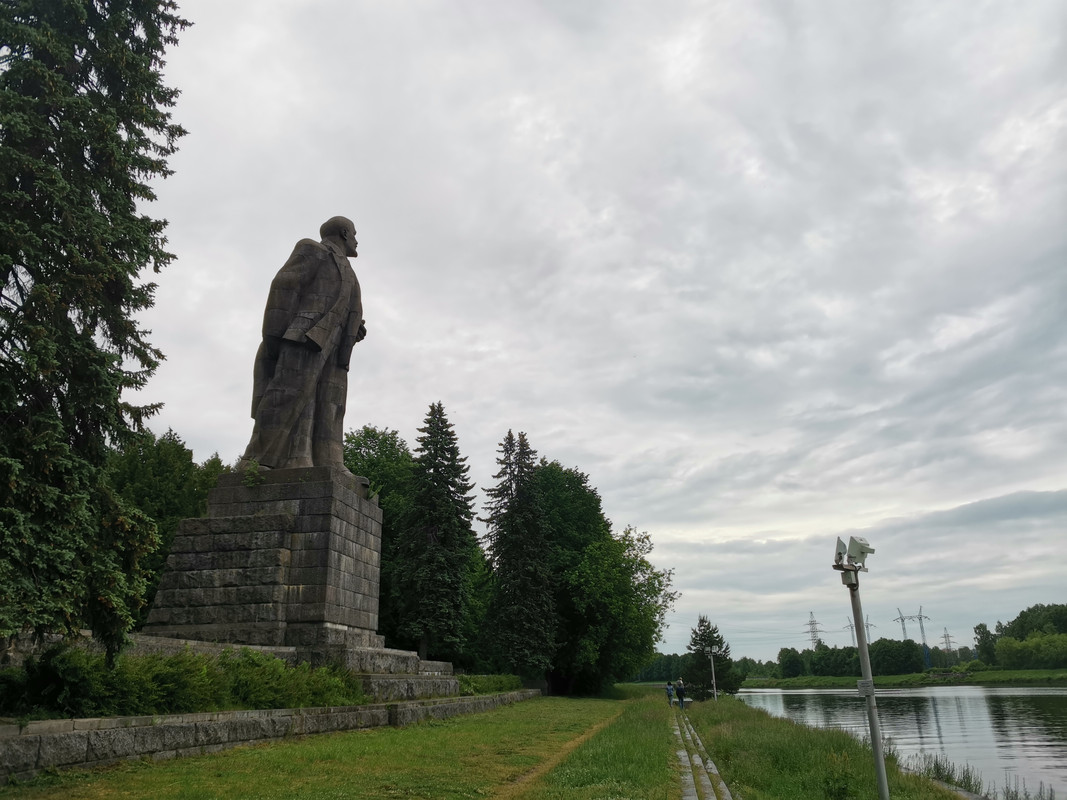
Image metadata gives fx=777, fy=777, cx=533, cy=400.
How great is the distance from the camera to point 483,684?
2202 cm

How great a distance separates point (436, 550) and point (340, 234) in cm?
1853

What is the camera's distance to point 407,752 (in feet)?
32.4

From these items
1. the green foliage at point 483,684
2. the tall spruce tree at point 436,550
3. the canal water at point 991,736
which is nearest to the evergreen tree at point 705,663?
the canal water at point 991,736

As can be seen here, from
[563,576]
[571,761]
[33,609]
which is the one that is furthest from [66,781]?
[563,576]

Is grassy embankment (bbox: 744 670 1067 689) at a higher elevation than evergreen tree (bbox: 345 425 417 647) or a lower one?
lower

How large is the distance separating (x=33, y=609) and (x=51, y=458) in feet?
4.63

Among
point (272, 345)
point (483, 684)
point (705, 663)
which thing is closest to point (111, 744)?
point (272, 345)

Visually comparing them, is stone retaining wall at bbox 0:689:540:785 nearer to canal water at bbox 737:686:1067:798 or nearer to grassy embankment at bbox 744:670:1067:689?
canal water at bbox 737:686:1067:798

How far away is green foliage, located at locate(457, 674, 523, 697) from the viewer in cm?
2027

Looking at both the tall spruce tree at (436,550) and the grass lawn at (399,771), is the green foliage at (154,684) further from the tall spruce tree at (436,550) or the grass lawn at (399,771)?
the tall spruce tree at (436,550)

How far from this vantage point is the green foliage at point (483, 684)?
20275 millimetres

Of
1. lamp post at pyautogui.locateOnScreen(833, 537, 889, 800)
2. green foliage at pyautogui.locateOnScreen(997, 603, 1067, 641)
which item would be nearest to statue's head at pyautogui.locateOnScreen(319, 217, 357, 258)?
lamp post at pyautogui.locateOnScreen(833, 537, 889, 800)

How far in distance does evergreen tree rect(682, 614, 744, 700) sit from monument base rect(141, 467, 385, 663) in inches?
1494

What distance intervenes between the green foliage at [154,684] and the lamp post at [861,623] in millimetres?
7412
